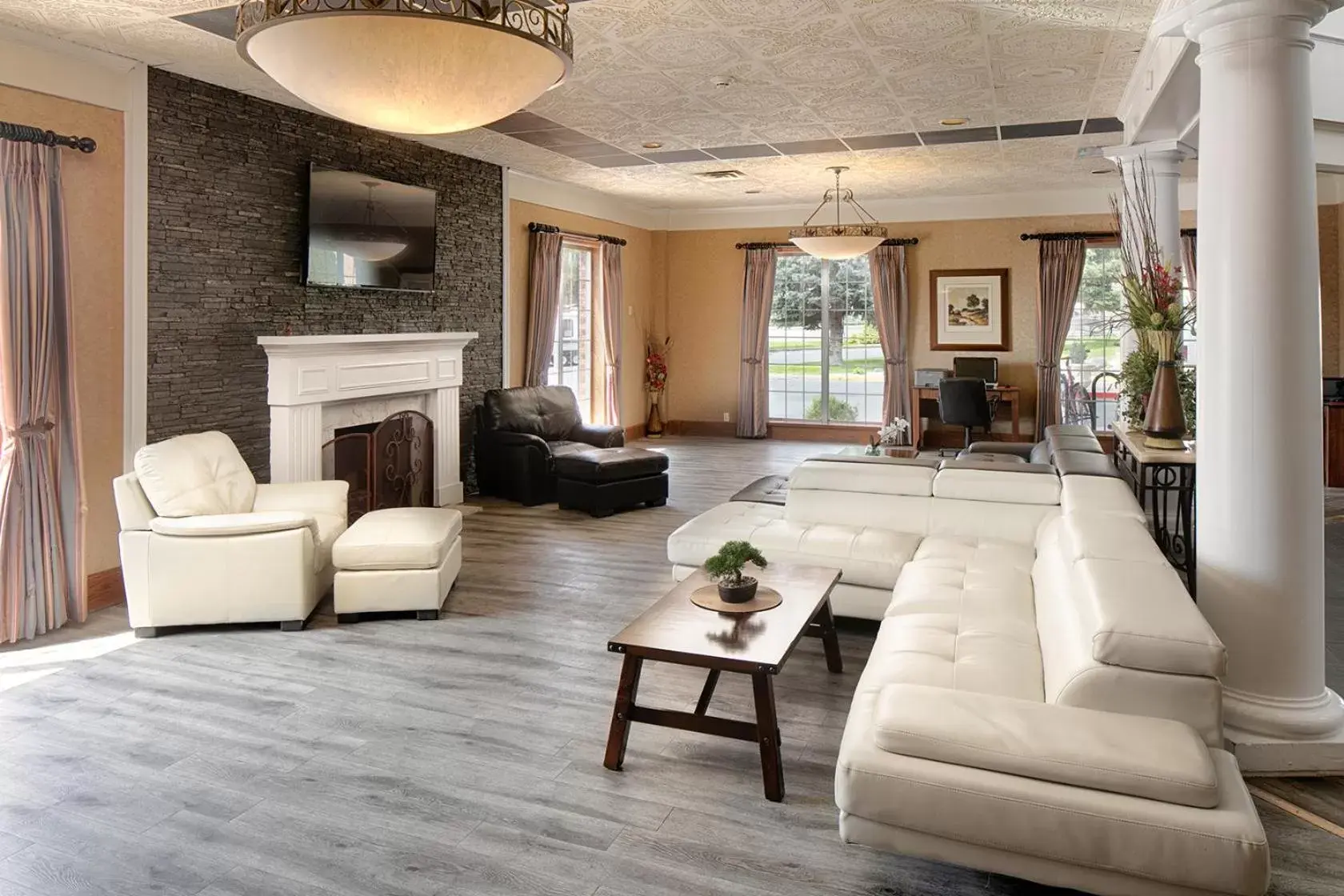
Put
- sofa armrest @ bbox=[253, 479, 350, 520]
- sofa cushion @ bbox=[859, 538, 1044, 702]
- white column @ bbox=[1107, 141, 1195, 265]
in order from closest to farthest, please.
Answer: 1. sofa cushion @ bbox=[859, 538, 1044, 702]
2. sofa armrest @ bbox=[253, 479, 350, 520]
3. white column @ bbox=[1107, 141, 1195, 265]

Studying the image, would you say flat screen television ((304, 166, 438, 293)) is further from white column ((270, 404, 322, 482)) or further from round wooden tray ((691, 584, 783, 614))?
round wooden tray ((691, 584, 783, 614))

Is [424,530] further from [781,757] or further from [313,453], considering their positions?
[781,757]

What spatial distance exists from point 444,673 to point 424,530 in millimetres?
1105

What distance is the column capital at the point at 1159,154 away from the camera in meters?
5.51

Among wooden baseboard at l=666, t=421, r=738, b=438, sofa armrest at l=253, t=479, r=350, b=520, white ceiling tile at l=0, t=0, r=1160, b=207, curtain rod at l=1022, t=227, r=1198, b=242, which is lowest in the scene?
sofa armrest at l=253, t=479, r=350, b=520

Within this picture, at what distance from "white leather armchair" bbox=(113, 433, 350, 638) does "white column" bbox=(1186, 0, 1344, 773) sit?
150 inches

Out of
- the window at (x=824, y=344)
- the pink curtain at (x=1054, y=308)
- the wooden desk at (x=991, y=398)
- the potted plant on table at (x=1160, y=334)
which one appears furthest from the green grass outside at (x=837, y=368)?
the potted plant on table at (x=1160, y=334)

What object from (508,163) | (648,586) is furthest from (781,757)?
(508,163)

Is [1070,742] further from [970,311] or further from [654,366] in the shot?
[654,366]

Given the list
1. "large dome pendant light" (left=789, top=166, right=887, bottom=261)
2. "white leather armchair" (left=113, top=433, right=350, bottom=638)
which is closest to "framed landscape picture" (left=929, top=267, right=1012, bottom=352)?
"large dome pendant light" (left=789, top=166, right=887, bottom=261)

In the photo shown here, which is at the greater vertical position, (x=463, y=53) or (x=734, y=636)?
(x=463, y=53)

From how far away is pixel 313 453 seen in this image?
19.6 ft

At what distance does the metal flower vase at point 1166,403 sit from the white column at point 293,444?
4.65 m

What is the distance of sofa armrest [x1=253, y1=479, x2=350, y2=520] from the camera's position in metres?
5.18
